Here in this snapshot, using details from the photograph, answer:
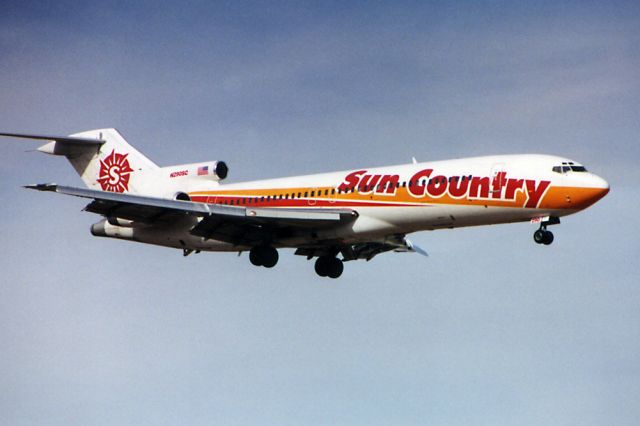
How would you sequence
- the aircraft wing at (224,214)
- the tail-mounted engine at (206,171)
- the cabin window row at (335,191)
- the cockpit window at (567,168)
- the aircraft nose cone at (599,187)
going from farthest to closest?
the tail-mounted engine at (206,171) → the aircraft wing at (224,214) → the cabin window row at (335,191) → the cockpit window at (567,168) → the aircraft nose cone at (599,187)

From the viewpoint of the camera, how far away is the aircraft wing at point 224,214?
136 ft

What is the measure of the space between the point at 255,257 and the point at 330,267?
4.32 m

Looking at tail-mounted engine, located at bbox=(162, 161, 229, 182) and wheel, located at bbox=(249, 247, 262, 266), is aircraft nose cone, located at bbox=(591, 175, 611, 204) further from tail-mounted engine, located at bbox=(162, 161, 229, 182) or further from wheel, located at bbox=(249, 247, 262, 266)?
tail-mounted engine, located at bbox=(162, 161, 229, 182)

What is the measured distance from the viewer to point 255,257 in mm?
42781

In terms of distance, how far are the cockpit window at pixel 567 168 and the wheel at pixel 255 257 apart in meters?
11.7

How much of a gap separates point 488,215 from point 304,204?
24.7 feet

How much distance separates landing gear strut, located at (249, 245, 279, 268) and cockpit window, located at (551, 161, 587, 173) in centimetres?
1121

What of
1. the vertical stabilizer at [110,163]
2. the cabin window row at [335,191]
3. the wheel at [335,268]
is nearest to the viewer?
the cabin window row at [335,191]

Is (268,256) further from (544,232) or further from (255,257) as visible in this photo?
(544,232)

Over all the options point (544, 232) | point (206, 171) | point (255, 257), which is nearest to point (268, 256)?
point (255, 257)

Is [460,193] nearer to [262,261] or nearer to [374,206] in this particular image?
[374,206]

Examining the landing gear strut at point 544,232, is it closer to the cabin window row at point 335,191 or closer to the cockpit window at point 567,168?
the cockpit window at point 567,168

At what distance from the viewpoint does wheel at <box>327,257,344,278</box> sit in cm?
4588

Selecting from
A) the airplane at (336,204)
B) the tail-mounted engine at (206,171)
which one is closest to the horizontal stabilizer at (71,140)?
the airplane at (336,204)
